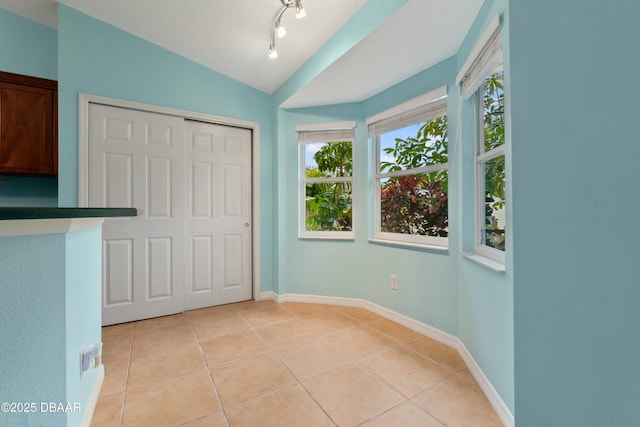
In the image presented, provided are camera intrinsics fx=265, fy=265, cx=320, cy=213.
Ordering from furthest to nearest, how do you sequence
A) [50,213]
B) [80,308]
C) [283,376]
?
[283,376] < [80,308] < [50,213]

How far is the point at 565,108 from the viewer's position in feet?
1.42

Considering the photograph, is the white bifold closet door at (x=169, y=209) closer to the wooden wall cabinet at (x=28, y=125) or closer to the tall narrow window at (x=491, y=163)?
the wooden wall cabinet at (x=28, y=125)

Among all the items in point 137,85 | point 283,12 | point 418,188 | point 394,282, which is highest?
point 283,12

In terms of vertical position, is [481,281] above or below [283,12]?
below

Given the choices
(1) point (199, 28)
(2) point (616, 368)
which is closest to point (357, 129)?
(1) point (199, 28)

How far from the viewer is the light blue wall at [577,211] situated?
0.34 metres

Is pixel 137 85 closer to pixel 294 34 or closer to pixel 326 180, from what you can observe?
pixel 294 34

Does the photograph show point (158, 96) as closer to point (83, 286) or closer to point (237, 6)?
point (237, 6)

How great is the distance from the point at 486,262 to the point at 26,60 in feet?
13.4

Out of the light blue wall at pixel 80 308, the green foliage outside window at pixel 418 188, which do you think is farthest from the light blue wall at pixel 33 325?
the green foliage outside window at pixel 418 188

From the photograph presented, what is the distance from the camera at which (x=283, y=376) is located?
1.65 m

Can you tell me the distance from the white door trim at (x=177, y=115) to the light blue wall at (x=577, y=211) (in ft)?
9.13

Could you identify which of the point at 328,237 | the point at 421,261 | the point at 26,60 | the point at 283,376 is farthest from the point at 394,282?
the point at 26,60

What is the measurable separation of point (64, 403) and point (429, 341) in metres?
2.14
